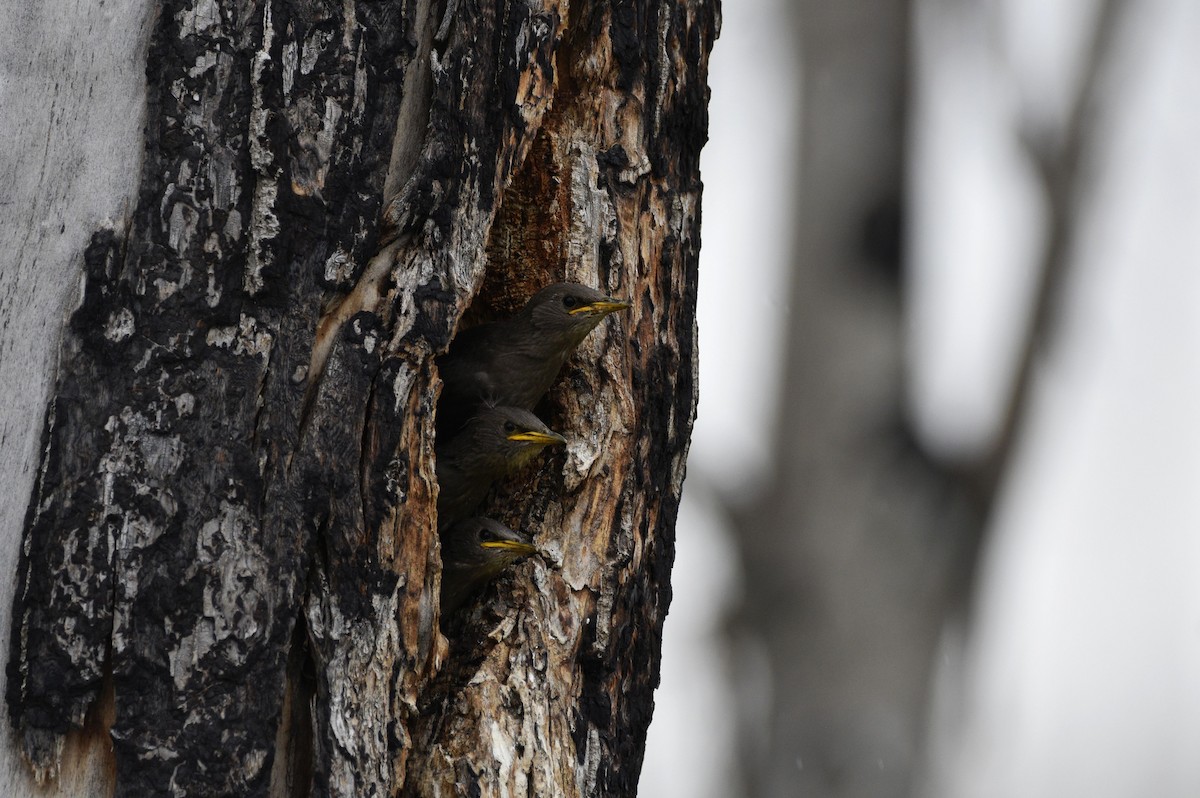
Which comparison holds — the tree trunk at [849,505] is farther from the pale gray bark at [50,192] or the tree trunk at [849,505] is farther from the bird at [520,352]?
the pale gray bark at [50,192]

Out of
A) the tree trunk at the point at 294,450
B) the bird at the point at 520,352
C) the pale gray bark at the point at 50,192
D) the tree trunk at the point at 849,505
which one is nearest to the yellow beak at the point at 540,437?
the bird at the point at 520,352

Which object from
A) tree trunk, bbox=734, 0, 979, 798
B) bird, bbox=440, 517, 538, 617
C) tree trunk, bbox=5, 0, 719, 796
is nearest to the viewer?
tree trunk, bbox=5, 0, 719, 796

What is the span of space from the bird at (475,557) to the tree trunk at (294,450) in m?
0.15

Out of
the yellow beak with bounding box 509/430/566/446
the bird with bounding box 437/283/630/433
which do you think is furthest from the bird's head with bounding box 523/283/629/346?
the yellow beak with bounding box 509/430/566/446

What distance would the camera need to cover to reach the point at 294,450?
2172 millimetres

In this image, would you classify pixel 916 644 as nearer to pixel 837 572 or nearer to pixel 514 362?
pixel 837 572

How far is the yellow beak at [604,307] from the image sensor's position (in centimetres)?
275

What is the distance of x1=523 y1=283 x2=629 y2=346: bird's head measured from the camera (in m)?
2.77

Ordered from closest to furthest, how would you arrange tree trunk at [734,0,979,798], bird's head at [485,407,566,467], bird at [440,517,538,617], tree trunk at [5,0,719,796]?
tree trunk at [5,0,719,796]
bird at [440,517,538,617]
bird's head at [485,407,566,467]
tree trunk at [734,0,979,798]

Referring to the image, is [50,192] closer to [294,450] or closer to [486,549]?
[294,450]

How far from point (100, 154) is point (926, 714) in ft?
15.0

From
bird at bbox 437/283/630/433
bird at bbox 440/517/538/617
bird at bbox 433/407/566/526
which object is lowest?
bird at bbox 440/517/538/617

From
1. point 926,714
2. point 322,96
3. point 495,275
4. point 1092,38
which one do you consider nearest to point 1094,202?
point 1092,38

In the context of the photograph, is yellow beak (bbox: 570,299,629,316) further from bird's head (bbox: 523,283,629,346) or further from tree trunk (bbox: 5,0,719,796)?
tree trunk (bbox: 5,0,719,796)
